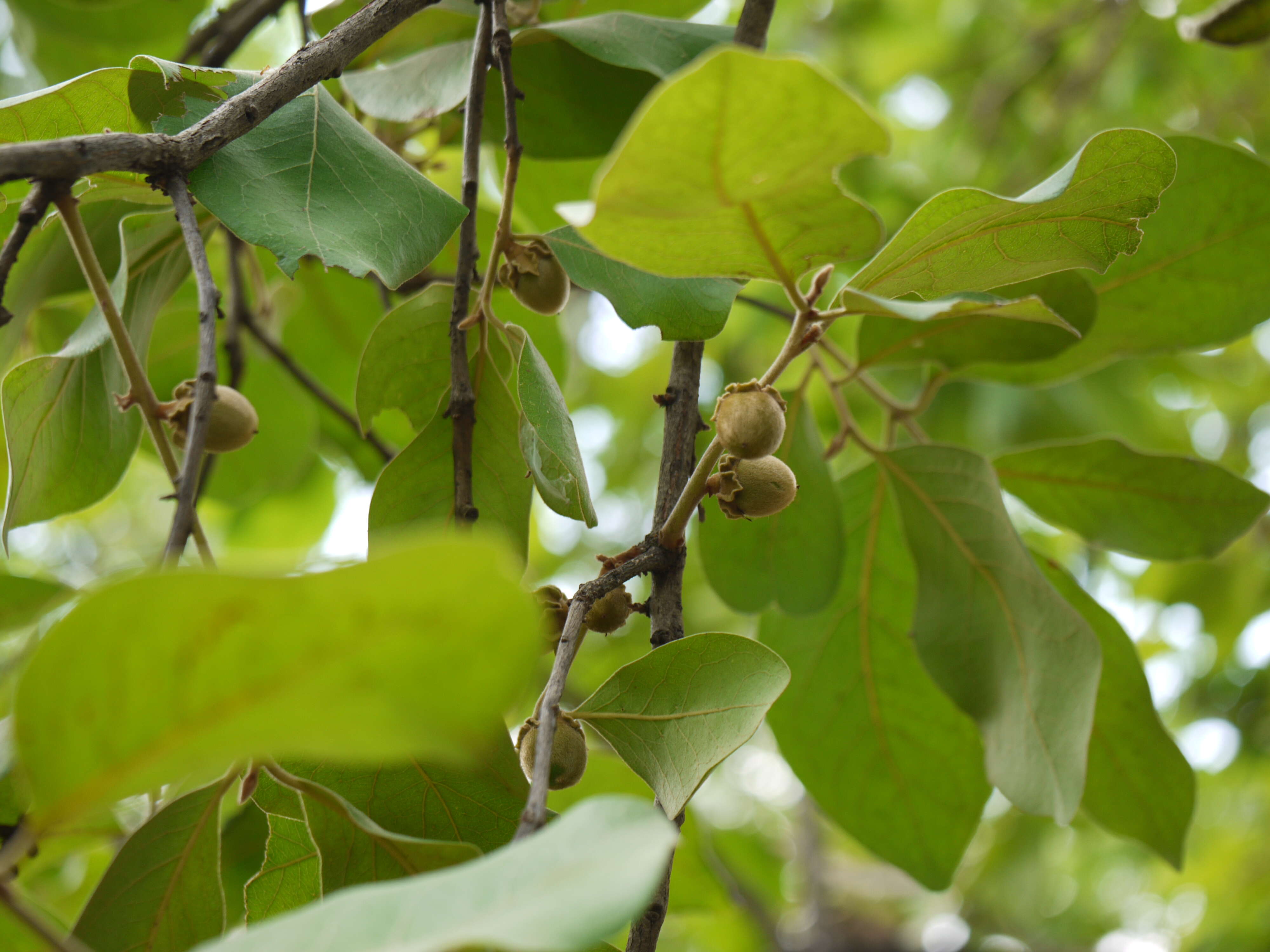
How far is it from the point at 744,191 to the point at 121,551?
4412mm

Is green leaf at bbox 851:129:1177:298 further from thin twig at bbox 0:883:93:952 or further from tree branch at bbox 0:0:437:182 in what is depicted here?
thin twig at bbox 0:883:93:952

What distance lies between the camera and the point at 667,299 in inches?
25.7

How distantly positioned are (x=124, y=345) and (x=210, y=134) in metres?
0.15

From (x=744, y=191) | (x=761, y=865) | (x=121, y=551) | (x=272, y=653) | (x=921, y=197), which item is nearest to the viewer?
(x=272, y=653)

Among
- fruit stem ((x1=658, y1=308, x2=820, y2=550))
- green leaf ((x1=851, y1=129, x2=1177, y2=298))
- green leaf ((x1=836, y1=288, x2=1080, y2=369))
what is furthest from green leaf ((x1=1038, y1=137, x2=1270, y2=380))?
fruit stem ((x1=658, y1=308, x2=820, y2=550))

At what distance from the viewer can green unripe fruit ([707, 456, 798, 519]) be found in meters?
0.59

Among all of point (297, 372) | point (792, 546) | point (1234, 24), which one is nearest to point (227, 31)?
point (297, 372)

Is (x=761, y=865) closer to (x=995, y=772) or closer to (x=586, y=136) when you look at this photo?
(x=995, y=772)

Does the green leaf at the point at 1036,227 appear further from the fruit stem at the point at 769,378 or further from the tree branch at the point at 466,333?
the tree branch at the point at 466,333

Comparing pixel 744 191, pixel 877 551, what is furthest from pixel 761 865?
pixel 744 191

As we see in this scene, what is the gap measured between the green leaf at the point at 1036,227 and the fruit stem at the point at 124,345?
400mm

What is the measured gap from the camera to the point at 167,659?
13.0 inches

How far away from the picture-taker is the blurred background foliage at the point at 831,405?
111 centimetres

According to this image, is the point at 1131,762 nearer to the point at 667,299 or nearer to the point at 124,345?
the point at 667,299
